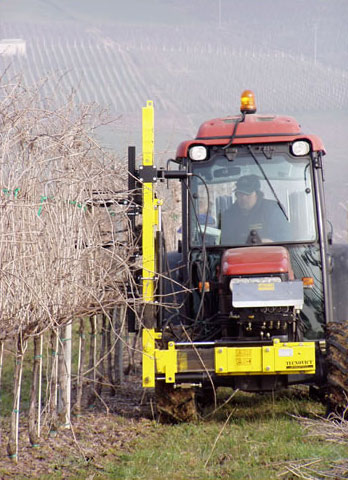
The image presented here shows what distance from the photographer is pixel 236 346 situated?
6559mm

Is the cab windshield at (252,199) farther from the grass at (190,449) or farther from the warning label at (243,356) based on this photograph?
the grass at (190,449)

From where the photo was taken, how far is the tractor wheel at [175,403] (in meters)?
6.92

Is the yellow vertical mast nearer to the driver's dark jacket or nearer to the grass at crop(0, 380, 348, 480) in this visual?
the driver's dark jacket

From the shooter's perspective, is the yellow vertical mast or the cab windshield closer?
the yellow vertical mast

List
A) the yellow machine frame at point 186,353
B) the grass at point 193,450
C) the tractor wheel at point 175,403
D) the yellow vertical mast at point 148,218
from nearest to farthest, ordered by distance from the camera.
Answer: the grass at point 193,450
the yellow machine frame at point 186,353
the yellow vertical mast at point 148,218
the tractor wheel at point 175,403

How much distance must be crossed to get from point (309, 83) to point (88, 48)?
856 cm

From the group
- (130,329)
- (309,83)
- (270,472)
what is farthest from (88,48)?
(270,472)

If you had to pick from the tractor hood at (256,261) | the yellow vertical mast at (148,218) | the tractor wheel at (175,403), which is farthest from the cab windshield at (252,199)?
the tractor wheel at (175,403)

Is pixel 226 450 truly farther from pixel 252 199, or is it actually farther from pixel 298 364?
pixel 252 199

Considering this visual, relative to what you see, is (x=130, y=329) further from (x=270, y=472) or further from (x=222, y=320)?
(x=270, y=472)

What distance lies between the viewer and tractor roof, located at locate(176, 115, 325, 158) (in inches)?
283

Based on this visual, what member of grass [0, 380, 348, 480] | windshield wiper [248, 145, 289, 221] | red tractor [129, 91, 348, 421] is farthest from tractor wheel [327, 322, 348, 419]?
windshield wiper [248, 145, 289, 221]

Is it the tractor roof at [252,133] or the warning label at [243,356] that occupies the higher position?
the tractor roof at [252,133]

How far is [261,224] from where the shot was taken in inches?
279
